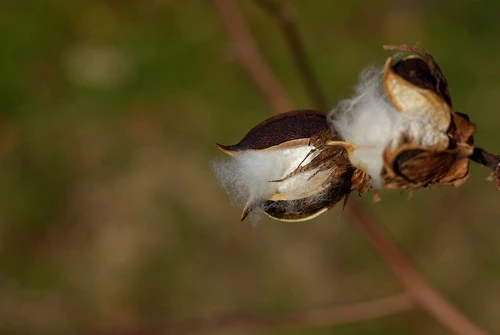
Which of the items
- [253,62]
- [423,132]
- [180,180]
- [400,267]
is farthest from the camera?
[180,180]

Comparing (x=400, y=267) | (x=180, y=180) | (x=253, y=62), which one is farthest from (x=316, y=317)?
(x=180, y=180)

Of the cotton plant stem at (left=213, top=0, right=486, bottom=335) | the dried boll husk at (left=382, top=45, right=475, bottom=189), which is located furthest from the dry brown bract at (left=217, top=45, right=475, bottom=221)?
the cotton plant stem at (left=213, top=0, right=486, bottom=335)

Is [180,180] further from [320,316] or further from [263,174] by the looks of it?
[263,174]

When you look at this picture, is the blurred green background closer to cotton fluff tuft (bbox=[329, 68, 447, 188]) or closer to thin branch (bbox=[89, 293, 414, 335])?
thin branch (bbox=[89, 293, 414, 335])

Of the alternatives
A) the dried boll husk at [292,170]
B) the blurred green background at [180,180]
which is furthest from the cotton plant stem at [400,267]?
the blurred green background at [180,180]

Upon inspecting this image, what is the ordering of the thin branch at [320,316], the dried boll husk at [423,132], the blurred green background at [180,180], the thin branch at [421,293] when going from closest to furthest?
1. the dried boll husk at [423,132]
2. the thin branch at [421,293]
3. the thin branch at [320,316]
4. the blurred green background at [180,180]

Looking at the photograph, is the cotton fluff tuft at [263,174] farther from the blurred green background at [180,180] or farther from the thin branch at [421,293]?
the blurred green background at [180,180]
